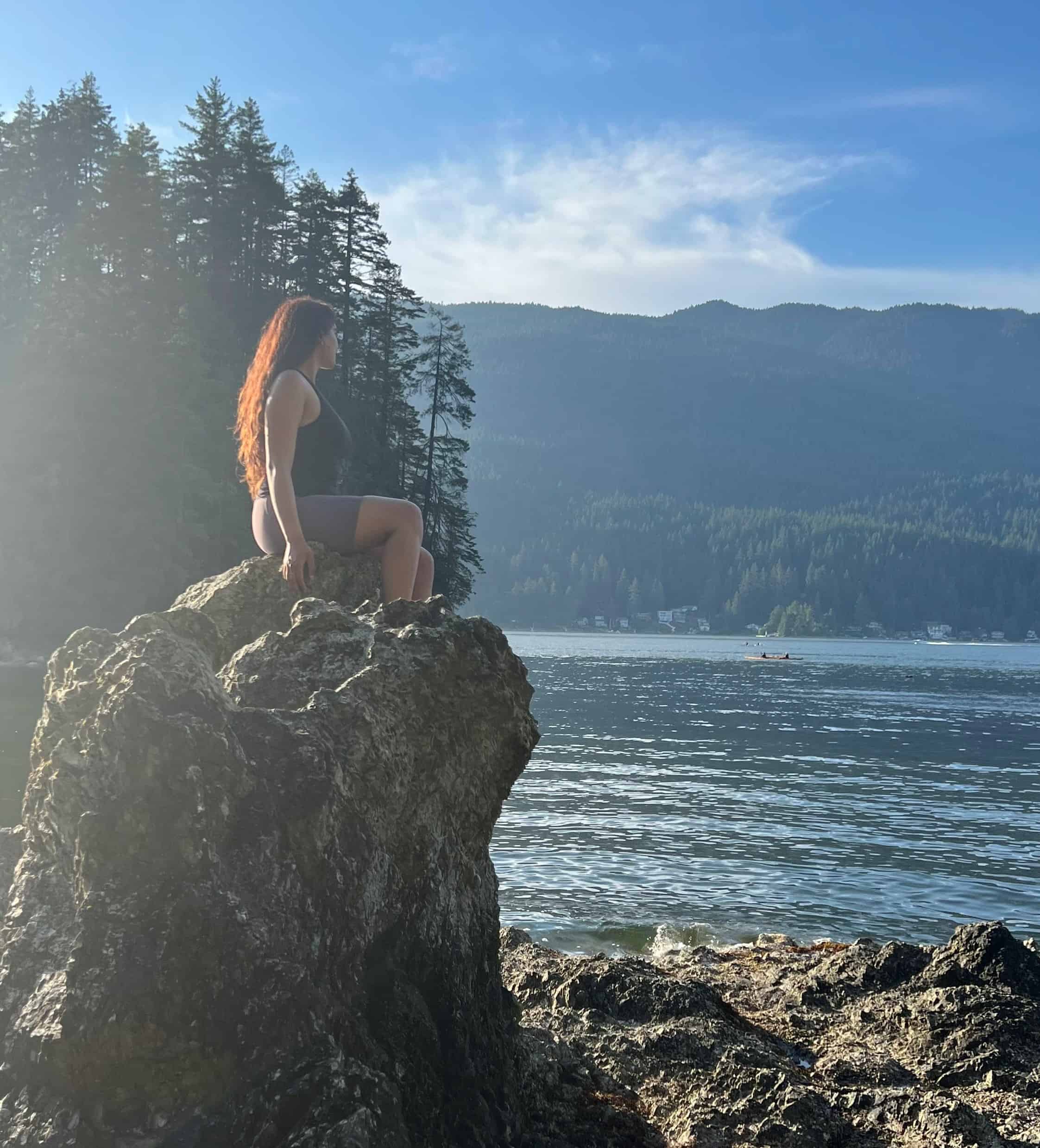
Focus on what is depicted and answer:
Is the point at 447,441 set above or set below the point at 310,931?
above

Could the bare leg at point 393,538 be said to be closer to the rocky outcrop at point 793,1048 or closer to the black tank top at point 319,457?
the black tank top at point 319,457

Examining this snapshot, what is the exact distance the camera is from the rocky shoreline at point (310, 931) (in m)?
3.59

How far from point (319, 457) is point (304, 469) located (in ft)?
0.38

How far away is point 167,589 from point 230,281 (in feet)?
52.3

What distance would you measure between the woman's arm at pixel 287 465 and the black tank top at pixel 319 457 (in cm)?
12

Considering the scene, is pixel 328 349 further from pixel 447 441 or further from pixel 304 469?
pixel 447 441

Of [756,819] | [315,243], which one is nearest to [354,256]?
[315,243]

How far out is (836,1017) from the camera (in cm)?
871

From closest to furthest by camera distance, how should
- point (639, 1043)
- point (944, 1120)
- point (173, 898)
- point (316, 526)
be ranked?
point (173, 898) → point (944, 1120) → point (316, 526) → point (639, 1043)

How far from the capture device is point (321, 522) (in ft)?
20.6

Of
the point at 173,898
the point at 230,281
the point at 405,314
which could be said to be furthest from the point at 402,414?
the point at 173,898

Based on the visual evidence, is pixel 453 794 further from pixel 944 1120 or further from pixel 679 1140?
pixel 944 1120

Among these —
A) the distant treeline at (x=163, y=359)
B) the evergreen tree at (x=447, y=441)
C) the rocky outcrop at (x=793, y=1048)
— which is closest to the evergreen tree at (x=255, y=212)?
the distant treeline at (x=163, y=359)

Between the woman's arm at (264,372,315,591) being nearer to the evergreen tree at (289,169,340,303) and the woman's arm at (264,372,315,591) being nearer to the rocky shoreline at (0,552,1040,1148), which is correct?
the rocky shoreline at (0,552,1040,1148)
